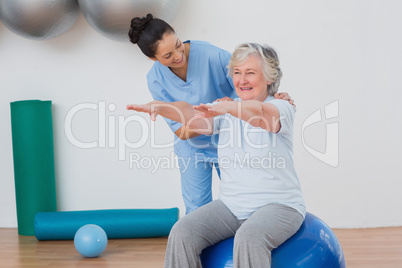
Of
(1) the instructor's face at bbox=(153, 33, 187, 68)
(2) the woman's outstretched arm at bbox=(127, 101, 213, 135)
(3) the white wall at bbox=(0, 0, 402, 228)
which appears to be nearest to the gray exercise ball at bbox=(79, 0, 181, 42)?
(3) the white wall at bbox=(0, 0, 402, 228)

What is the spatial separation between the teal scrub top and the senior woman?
1.37ft

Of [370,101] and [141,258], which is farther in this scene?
[370,101]

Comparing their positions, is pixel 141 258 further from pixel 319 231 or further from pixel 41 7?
pixel 41 7

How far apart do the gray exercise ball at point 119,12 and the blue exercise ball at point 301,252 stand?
1.67 metres

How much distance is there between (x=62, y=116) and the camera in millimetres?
3686

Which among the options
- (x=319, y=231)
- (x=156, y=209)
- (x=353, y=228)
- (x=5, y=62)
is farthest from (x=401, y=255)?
(x=5, y=62)

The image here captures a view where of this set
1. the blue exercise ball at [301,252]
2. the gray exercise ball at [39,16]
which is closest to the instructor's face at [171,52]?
the blue exercise ball at [301,252]

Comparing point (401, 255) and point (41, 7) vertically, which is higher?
point (41, 7)

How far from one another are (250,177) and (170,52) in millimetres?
651

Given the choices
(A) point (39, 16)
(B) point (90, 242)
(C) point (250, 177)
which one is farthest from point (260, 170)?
(A) point (39, 16)

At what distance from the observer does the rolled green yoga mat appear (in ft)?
11.4

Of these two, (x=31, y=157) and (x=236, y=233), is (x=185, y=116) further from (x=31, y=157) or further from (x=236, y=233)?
(x=31, y=157)

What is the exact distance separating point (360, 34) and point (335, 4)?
0.25m

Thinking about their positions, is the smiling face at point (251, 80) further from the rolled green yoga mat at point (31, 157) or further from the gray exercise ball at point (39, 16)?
the rolled green yoga mat at point (31, 157)
